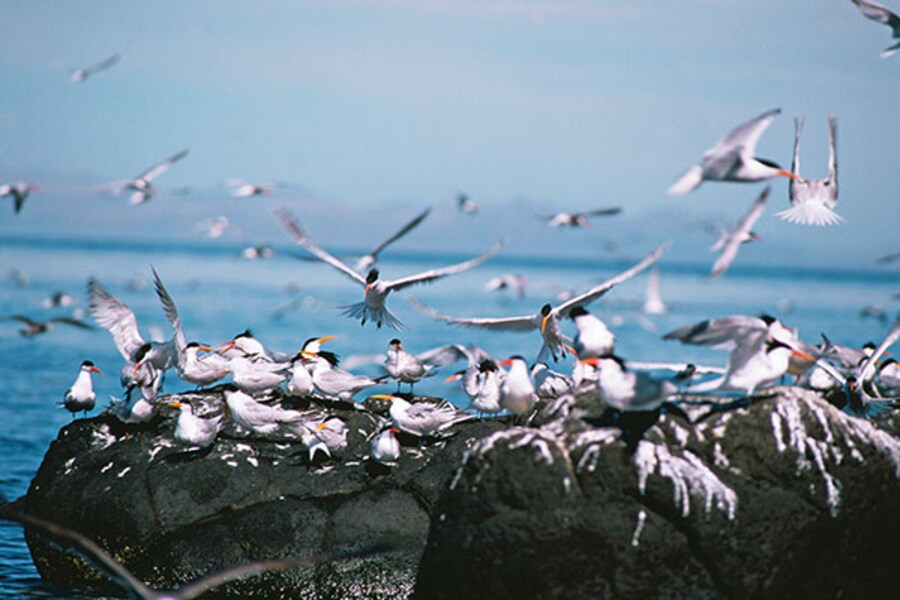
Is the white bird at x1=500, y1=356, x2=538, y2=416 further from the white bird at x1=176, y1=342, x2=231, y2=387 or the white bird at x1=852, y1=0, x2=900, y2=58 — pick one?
the white bird at x1=852, y1=0, x2=900, y2=58

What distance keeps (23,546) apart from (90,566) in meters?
1.84

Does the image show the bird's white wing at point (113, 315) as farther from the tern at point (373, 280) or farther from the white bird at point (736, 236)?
the white bird at point (736, 236)

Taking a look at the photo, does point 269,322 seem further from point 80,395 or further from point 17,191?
point 80,395

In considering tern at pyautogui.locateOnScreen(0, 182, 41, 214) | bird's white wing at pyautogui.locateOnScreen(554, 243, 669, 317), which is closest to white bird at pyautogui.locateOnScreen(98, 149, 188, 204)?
tern at pyautogui.locateOnScreen(0, 182, 41, 214)

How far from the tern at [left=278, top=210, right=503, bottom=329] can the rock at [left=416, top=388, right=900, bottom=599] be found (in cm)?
521

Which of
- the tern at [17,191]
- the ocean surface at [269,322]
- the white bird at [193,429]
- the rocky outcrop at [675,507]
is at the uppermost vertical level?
the rocky outcrop at [675,507]

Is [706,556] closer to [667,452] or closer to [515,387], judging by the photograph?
[667,452]

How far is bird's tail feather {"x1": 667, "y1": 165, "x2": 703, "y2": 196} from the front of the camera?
9.12m

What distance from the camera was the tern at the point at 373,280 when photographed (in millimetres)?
13094

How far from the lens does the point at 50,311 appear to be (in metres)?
41.6

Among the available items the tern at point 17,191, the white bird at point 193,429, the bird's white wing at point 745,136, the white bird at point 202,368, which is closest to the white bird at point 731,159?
the bird's white wing at point 745,136

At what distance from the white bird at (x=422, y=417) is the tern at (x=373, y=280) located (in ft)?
8.23

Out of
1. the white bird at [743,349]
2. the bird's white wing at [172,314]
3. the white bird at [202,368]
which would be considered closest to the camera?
the white bird at [743,349]

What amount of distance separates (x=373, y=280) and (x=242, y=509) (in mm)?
4938
